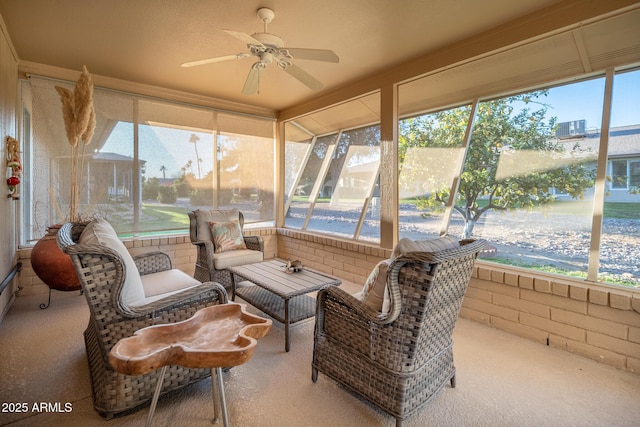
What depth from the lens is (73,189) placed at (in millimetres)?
3430

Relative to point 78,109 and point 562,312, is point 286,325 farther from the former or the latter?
point 78,109

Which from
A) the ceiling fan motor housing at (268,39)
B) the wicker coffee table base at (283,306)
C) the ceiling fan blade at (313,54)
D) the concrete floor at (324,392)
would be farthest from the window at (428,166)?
the ceiling fan motor housing at (268,39)

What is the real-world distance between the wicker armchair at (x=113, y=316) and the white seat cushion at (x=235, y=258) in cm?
172

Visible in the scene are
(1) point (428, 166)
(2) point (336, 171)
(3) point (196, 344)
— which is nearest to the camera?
(3) point (196, 344)

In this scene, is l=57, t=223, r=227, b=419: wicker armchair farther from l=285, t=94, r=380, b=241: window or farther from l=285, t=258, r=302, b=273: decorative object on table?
l=285, t=94, r=380, b=241: window

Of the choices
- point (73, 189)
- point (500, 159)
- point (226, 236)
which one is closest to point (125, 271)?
point (226, 236)

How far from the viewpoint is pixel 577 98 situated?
2.69 meters

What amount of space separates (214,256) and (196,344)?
8.21ft

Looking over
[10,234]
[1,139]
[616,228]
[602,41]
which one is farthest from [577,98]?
[10,234]

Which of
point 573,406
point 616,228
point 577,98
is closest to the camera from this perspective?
point 573,406

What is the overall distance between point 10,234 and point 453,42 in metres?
5.10

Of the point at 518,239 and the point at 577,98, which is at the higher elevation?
the point at 577,98

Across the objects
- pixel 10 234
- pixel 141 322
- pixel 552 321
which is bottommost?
pixel 552 321

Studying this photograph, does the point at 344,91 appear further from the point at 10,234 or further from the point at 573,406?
the point at 10,234
